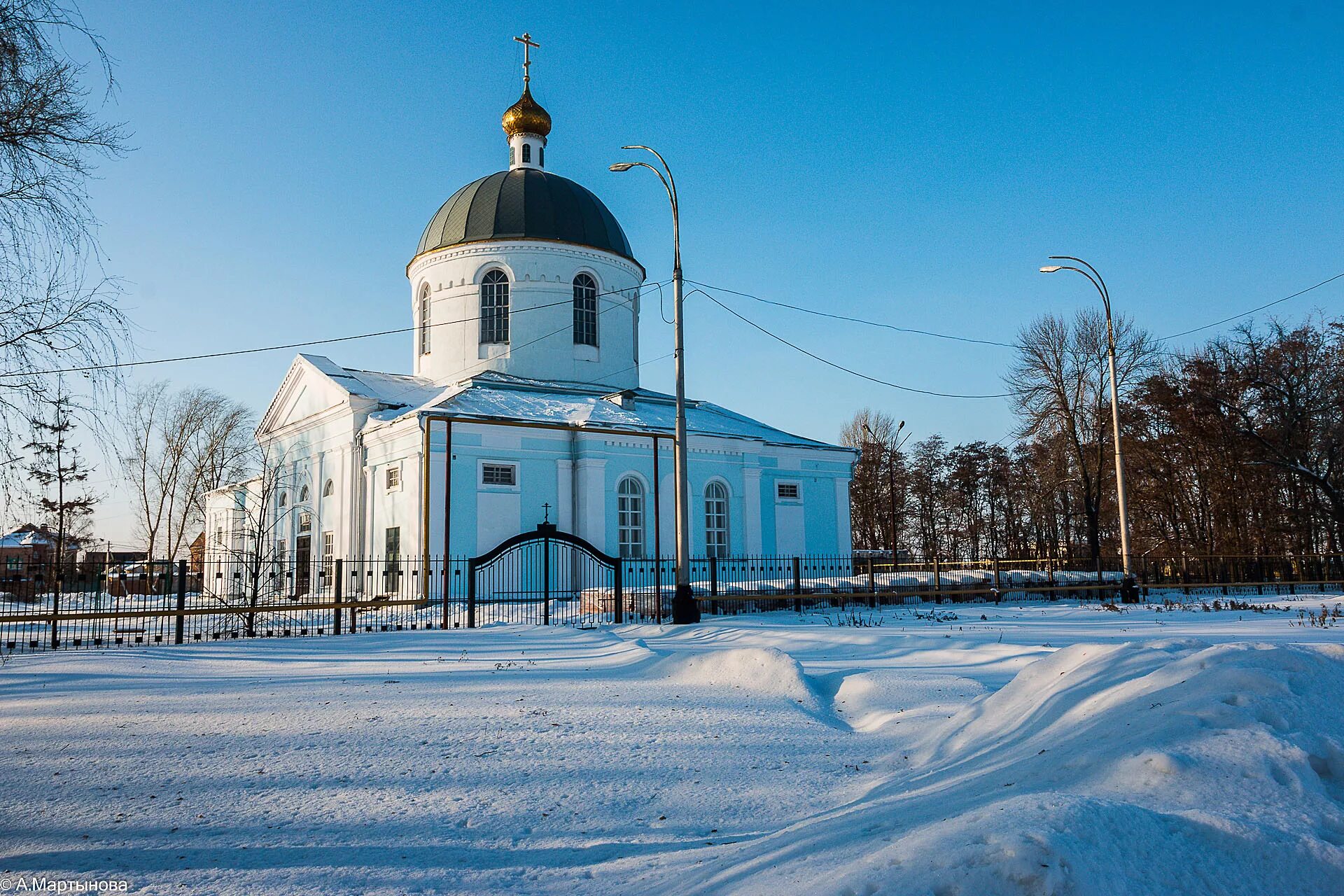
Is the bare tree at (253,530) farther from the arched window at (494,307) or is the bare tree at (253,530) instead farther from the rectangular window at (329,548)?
the arched window at (494,307)

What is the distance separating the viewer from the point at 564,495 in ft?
78.9

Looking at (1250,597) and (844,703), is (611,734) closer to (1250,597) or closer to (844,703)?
(844,703)

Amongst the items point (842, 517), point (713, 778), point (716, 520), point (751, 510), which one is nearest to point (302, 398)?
point (716, 520)

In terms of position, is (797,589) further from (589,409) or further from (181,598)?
(181,598)

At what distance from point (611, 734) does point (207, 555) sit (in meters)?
42.7

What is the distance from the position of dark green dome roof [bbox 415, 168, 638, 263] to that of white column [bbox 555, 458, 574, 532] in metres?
8.46

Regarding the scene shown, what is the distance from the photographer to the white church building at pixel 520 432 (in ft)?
75.6

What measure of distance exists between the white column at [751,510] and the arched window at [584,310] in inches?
275

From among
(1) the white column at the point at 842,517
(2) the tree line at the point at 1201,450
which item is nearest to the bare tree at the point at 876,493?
(2) the tree line at the point at 1201,450

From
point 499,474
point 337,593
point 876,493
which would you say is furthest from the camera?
point 876,493

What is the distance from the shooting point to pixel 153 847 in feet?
14.1

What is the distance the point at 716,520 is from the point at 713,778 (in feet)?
69.3

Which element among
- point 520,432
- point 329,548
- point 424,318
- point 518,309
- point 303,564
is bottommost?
point 303,564

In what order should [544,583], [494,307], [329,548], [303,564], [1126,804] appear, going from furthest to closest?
[494,307], [303,564], [329,548], [544,583], [1126,804]
